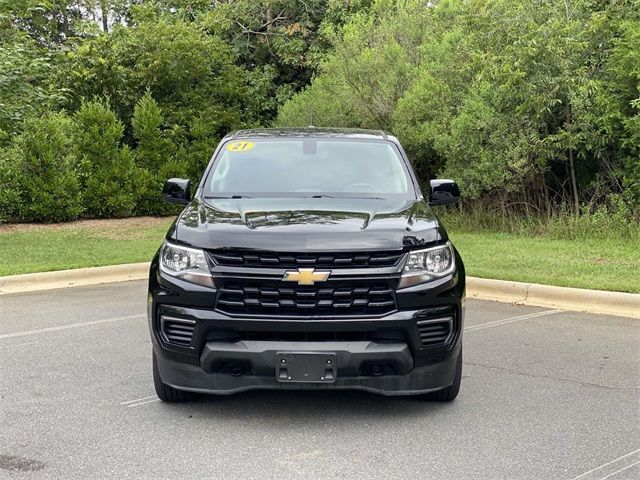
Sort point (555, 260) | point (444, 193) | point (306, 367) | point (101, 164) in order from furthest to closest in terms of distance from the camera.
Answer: point (101, 164), point (555, 260), point (444, 193), point (306, 367)

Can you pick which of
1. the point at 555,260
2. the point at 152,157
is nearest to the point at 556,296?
the point at 555,260

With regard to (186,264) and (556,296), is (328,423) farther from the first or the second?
(556,296)

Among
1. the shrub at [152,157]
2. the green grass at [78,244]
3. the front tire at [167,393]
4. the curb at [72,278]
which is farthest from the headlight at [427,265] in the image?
the shrub at [152,157]

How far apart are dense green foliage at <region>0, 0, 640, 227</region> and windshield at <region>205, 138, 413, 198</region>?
6.91m

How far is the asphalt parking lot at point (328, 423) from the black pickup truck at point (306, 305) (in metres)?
0.29

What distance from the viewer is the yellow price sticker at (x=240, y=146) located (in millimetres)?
5755

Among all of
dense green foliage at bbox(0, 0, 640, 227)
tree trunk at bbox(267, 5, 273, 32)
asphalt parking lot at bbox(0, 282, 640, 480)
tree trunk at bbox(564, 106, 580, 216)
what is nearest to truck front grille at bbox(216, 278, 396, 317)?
asphalt parking lot at bbox(0, 282, 640, 480)

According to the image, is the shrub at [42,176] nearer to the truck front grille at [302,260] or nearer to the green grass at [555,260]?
the green grass at [555,260]

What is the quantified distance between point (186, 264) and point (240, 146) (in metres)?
1.85

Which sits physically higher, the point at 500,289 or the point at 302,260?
the point at 302,260

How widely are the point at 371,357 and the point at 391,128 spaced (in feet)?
39.0

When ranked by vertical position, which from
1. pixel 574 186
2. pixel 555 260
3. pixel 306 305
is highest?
pixel 306 305

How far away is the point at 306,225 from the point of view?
14.0 ft

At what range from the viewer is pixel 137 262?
10289mm
